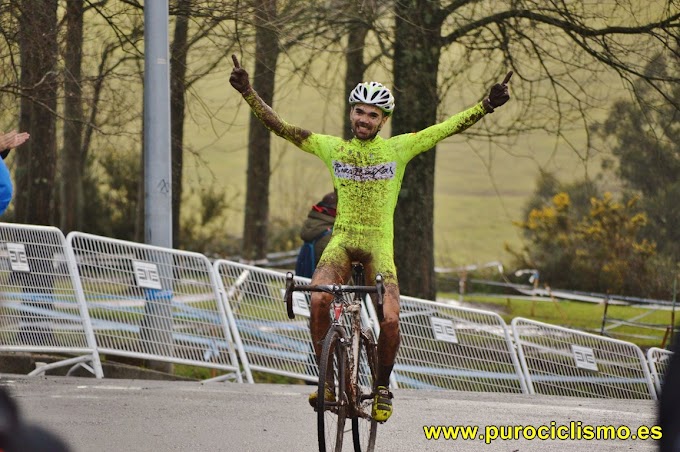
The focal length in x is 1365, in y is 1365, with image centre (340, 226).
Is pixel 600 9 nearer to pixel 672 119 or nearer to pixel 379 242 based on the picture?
pixel 672 119

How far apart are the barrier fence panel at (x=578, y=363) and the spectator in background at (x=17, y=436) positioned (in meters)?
10.8

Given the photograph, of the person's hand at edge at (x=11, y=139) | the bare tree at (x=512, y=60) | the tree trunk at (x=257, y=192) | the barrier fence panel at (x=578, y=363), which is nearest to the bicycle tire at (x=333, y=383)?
the person's hand at edge at (x=11, y=139)

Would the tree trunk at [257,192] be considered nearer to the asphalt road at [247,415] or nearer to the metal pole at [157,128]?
the metal pole at [157,128]

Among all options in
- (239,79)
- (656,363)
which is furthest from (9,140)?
(656,363)

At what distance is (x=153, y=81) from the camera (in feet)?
48.1

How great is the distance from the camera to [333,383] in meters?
7.77

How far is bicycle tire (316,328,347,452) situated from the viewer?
7500 millimetres

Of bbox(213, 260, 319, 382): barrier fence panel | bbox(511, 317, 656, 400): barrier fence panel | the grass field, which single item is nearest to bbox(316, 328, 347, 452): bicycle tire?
bbox(213, 260, 319, 382): barrier fence panel

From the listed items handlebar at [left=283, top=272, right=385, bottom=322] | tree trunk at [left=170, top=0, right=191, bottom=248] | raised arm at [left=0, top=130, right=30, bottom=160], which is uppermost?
tree trunk at [left=170, top=0, right=191, bottom=248]

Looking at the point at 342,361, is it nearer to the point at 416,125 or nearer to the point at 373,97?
the point at 373,97

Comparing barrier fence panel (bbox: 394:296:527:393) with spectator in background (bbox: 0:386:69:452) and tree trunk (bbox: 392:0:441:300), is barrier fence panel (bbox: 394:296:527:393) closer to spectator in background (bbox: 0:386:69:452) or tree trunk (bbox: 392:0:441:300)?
tree trunk (bbox: 392:0:441:300)

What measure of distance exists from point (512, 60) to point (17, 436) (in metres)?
17.2

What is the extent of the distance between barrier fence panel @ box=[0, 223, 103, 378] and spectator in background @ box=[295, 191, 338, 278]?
98.5 inches

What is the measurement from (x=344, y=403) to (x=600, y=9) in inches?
513
